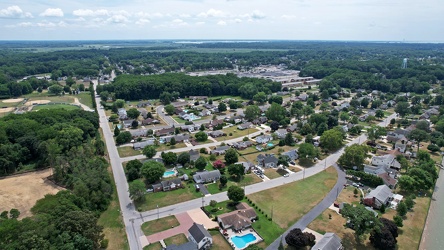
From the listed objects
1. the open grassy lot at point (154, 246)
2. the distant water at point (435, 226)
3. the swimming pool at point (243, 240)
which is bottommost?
the distant water at point (435, 226)

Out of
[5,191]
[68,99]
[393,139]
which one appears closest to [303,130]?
[393,139]

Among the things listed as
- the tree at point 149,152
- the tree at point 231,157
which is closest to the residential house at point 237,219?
the tree at point 231,157

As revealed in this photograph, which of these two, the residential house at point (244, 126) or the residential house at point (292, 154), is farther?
the residential house at point (244, 126)

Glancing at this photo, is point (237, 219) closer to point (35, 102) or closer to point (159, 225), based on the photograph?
point (159, 225)

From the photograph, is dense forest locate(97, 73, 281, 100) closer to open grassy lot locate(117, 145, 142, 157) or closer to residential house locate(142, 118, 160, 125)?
residential house locate(142, 118, 160, 125)

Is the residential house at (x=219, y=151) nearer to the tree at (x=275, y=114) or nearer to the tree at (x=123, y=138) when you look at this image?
the tree at (x=123, y=138)

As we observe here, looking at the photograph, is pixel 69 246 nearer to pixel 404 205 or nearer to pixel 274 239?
pixel 274 239
